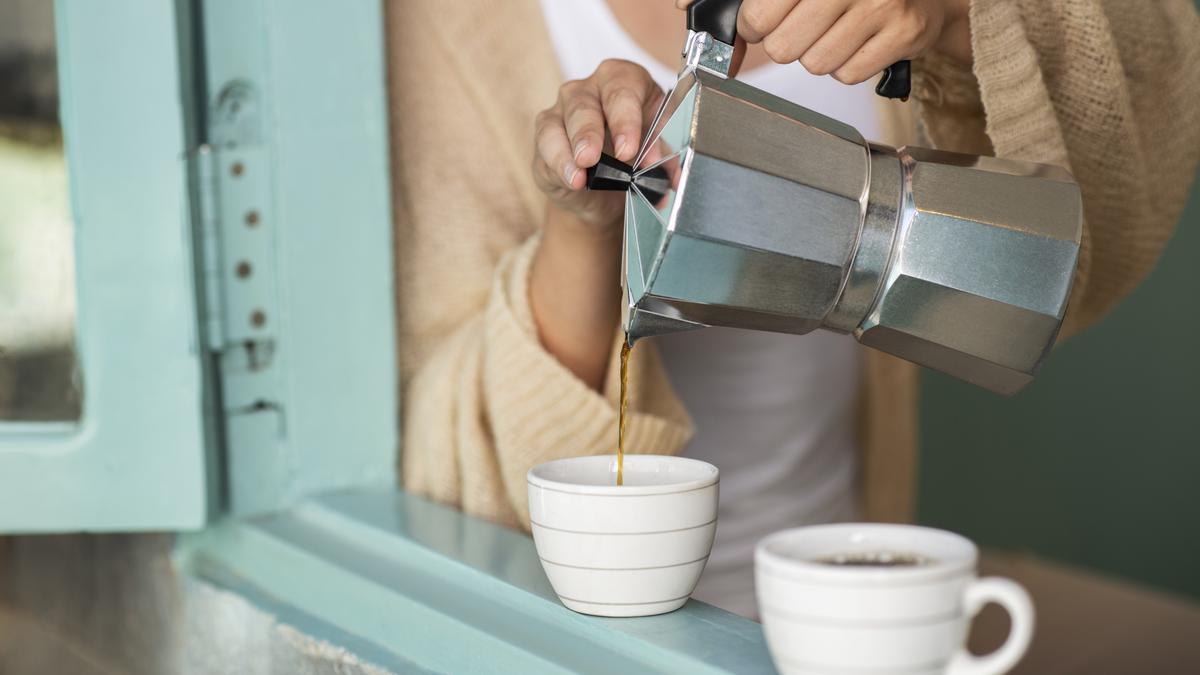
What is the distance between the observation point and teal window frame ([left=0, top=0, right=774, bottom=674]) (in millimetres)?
745

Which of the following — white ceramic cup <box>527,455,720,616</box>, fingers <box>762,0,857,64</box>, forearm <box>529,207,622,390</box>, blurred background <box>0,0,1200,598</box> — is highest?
fingers <box>762,0,857,64</box>

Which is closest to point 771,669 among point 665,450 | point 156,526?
point 665,450

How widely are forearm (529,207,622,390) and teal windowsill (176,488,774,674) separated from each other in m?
0.13

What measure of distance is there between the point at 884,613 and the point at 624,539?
0.14m

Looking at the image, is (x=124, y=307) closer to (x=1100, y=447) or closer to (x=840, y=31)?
(x=840, y=31)

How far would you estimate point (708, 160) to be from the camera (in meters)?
0.44

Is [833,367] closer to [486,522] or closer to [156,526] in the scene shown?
[486,522]

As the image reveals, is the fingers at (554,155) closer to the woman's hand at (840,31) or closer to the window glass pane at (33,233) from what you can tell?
the woman's hand at (840,31)

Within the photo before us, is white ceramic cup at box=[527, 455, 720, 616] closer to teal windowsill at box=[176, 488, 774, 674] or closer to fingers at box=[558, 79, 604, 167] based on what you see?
teal windowsill at box=[176, 488, 774, 674]

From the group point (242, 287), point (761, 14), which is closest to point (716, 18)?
point (761, 14)

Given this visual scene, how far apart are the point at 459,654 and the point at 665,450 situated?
0.23 meters

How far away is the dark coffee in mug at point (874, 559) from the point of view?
1.42 feet

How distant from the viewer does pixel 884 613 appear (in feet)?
1.28

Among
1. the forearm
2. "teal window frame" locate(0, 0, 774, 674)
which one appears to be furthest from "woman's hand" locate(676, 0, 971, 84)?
"teal window frame" locate(0, 0, 774, 674)
